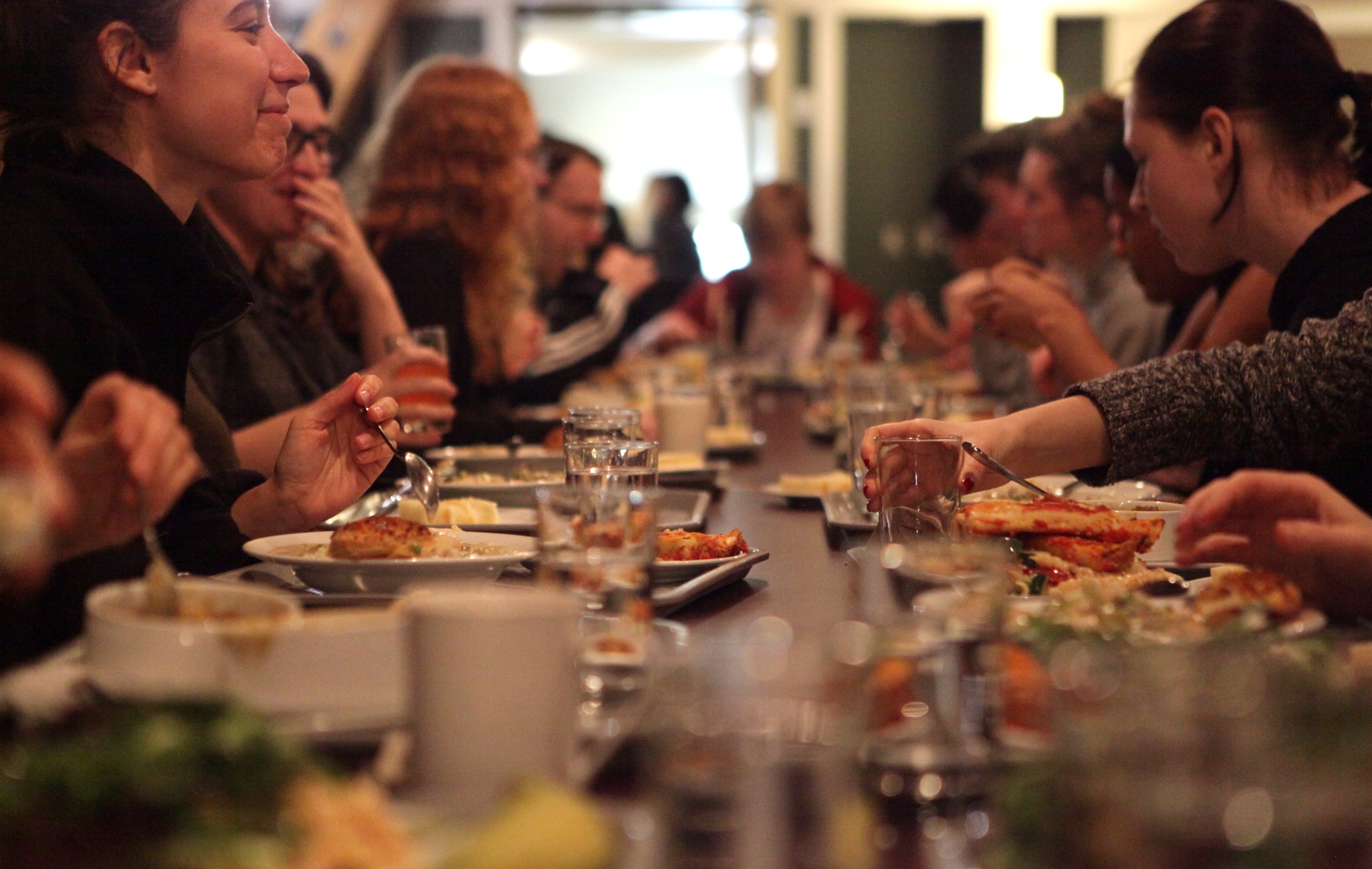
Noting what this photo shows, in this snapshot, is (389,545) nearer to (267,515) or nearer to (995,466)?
(267,515)

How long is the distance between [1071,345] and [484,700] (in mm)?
2300

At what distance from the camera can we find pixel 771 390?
4.86m

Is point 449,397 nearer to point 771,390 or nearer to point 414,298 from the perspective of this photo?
point 414,298

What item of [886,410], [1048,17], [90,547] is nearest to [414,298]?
[886,410]

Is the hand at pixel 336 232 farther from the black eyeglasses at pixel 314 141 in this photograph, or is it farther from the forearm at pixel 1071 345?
the forearm at pixel 1071 345

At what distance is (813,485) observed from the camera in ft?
6.95

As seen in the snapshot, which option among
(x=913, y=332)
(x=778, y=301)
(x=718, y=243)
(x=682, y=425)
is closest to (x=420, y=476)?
(x=682, y=425)

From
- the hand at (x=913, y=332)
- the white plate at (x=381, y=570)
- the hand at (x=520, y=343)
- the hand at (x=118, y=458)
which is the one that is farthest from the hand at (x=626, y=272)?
the hand at (x=118, y=458)

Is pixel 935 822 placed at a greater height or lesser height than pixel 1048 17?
lesser

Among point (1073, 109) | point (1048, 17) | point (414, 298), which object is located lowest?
point (414, 298)

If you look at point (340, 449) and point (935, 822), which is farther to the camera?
point (340, 449)

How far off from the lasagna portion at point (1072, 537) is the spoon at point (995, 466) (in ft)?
0.07

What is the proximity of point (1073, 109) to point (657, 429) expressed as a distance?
2.20m

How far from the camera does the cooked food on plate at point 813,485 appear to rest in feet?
6.88
